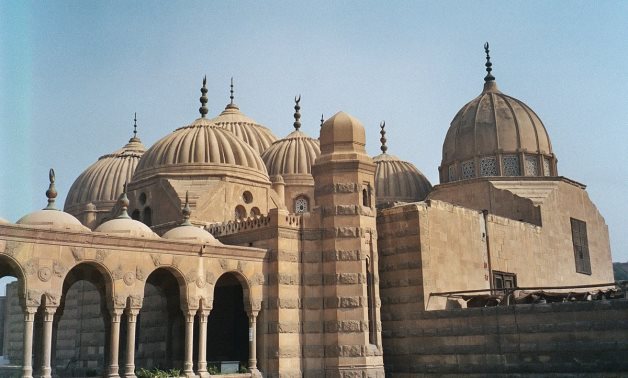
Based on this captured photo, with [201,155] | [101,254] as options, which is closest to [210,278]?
[101,254]

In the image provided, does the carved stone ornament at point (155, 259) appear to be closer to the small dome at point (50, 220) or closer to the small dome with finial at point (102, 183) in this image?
the small dome at point (50, 220)

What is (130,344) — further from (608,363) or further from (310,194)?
(310,194)

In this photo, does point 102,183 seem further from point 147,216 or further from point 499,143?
point 499,143

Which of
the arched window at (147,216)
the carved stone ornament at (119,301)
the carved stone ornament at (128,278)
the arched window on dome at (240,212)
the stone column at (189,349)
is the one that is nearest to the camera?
the carved stone ornament at (119,301)

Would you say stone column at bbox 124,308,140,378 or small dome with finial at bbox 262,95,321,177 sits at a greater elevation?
small dome with finial at bbox 262,95,321,177

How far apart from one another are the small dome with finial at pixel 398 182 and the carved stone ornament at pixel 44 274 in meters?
20.4

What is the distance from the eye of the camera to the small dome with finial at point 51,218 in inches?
824

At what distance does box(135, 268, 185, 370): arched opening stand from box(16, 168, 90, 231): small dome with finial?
141 inches

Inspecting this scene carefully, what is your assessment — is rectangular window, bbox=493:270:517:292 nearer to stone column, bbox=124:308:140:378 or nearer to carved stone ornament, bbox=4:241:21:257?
stone column, bbox=124:308:140:378

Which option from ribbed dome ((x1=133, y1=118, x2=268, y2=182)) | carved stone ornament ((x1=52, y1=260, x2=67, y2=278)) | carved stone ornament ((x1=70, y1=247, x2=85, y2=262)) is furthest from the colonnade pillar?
ribbed dome ((x1=133, y1=118, x2=268, y2=182))

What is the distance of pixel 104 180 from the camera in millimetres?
39062

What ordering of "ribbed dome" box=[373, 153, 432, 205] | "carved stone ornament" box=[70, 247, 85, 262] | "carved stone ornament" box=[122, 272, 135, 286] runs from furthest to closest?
"ribbed dome" box=[373, 153, 432, 205] → "carved stone ornament" box=[122, 272, 135, 286] → "carved stone ornament" box=[70, 247, 85, 262]

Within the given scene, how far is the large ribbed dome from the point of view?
3250 cm

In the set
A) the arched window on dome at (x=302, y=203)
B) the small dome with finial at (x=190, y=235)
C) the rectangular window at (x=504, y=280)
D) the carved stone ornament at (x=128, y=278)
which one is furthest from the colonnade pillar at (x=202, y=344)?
the arched window on dome at (x=302, y=203)
